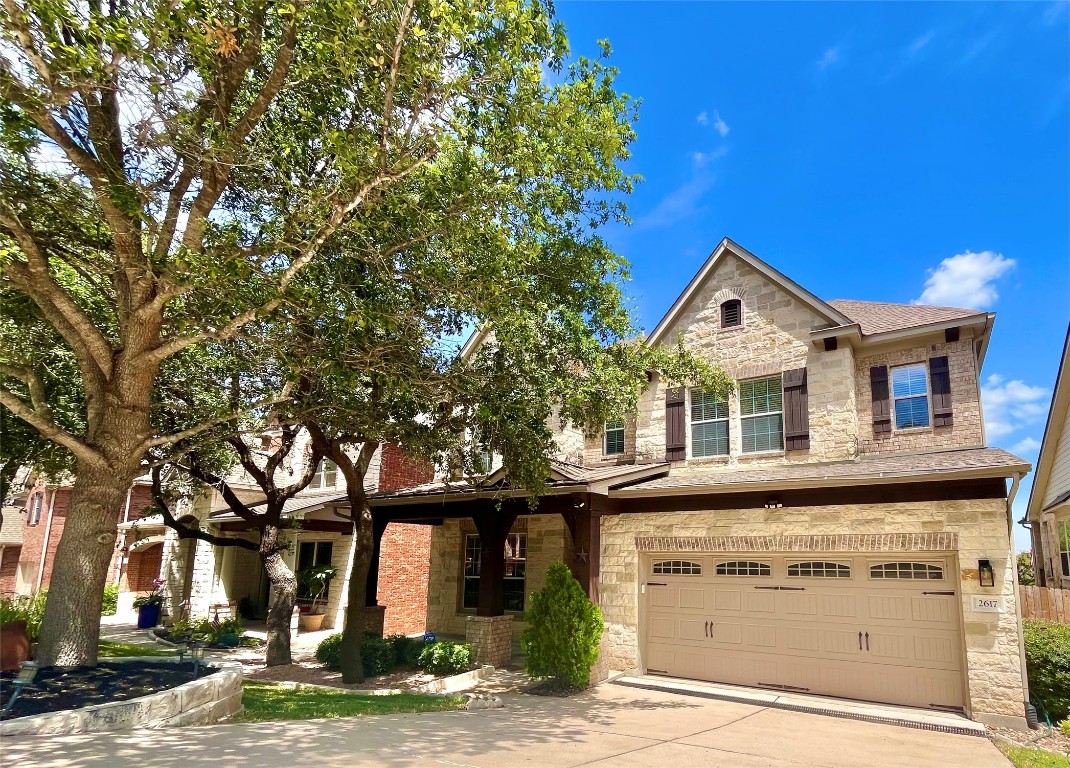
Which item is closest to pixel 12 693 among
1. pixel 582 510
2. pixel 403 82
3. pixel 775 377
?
pixel 403 82

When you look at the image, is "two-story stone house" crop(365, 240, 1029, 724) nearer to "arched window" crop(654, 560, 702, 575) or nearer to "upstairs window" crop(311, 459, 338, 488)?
"arched window" crop(654, 560, 702, 575)

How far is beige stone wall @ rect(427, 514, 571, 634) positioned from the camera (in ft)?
55.7

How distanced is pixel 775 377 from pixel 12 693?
13672 millimetres

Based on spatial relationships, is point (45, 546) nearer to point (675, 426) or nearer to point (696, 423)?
point (675, 426)

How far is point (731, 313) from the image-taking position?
15.4m

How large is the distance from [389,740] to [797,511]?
7.98 meters

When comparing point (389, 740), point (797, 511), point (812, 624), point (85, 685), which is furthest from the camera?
point (797, 511)

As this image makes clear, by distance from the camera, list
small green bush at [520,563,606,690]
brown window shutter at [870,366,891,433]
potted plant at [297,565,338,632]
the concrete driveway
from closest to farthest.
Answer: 1. the concrete driveway
2. small green bush at [520,563,606,690]
3. brown window shutter at [870,366,891,433]
4. potted plant at [297,565,338,632]

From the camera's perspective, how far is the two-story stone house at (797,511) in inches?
401

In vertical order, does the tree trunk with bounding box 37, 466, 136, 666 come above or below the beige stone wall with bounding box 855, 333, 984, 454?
below

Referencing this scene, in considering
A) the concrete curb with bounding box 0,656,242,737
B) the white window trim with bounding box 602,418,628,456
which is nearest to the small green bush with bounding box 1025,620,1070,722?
the white window trim with bounding box 602,418,628,456

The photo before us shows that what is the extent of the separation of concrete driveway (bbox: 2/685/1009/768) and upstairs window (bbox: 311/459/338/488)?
45.6 ft

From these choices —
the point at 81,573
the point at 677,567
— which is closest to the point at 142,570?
the point at 81,573

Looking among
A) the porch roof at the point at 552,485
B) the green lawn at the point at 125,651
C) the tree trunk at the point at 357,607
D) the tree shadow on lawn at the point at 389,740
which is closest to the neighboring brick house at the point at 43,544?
the green lawn at the point at 125,651
